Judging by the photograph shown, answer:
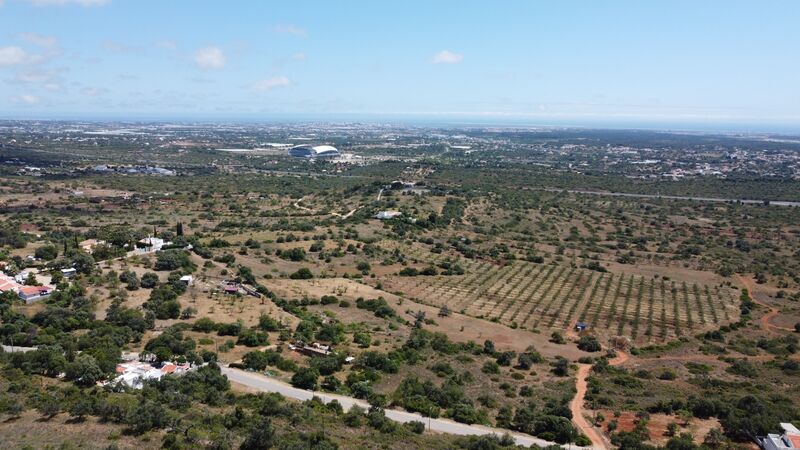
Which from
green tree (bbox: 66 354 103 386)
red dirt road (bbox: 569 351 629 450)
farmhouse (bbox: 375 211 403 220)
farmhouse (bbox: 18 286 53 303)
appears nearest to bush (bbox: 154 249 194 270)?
farmhouse (bbox: 18 286 53 303)

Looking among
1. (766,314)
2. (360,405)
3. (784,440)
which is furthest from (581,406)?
(766,314)

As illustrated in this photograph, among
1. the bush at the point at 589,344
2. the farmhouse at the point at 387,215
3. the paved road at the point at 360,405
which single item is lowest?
the bush at the point at 589,344

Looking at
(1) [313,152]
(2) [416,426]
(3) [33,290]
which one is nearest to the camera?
(2) [416,426]

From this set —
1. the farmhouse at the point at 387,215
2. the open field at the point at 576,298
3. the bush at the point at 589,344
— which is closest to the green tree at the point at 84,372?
the open field at the point at 576,298

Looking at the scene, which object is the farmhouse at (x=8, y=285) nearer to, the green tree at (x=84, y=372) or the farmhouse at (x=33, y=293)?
the farmhouse at (x=33, y=293)

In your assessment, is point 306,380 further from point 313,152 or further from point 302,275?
point 313,152
